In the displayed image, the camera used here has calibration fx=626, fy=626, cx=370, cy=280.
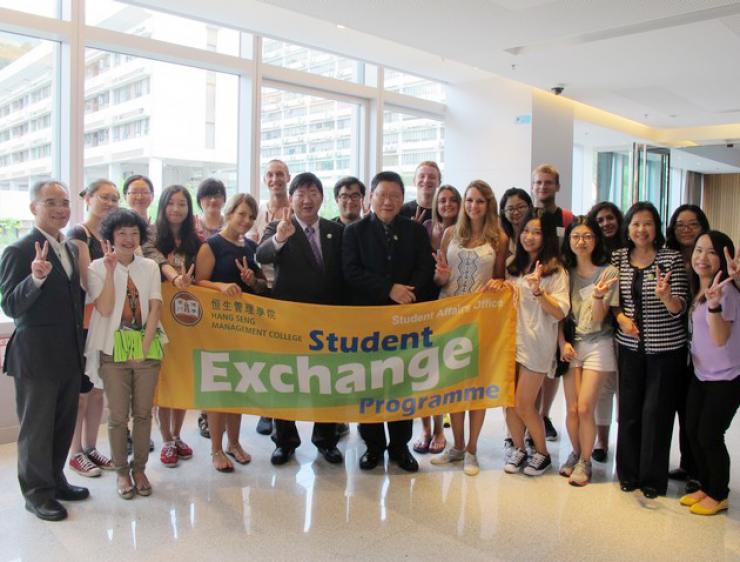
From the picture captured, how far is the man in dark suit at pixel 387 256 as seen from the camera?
11.3 feet

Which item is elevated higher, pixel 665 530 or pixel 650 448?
pixel 650 448

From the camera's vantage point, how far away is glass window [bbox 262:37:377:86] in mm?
5910

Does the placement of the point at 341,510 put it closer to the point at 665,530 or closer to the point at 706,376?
the point at 665,530

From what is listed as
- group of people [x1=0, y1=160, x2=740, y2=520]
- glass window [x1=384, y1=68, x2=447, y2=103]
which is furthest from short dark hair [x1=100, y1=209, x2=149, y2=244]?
glass window [x1=384, y1=68, x2=447, y2=103]

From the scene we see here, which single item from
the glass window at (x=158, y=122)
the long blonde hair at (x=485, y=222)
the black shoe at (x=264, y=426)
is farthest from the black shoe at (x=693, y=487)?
the glass window at (x=158, y=122)

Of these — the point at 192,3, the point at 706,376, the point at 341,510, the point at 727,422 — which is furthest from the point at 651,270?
Answer: the point at 192,3

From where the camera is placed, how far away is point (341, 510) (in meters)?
3.10

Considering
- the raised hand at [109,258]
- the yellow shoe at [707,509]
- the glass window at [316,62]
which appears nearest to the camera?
the raised hand at [109,258]

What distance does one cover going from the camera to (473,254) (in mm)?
3531

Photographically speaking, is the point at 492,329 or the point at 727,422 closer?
the point at 727,422

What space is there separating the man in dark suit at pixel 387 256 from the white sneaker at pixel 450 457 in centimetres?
18

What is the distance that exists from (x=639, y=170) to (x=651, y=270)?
8.80 meters

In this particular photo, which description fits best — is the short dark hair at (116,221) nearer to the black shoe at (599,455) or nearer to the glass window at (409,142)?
the black shoe at (599,455)

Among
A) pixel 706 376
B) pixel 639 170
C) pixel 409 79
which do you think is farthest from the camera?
pixel 639 170
